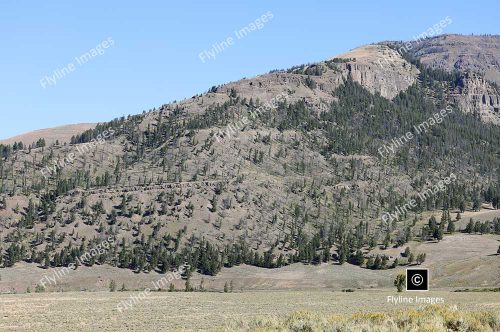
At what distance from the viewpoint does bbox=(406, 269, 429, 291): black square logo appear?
35.4 m

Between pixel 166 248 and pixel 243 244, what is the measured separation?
21.6 metres

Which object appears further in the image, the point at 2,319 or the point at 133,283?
the point at 133,283

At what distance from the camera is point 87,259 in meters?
162

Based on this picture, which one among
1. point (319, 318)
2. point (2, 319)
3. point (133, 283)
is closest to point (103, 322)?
point (2, 319)

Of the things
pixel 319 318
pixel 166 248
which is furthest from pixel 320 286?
pixel 319 318

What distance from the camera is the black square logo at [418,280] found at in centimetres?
3538

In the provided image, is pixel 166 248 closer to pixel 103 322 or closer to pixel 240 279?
pixel 240 279

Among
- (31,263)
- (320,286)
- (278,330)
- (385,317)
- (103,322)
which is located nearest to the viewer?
(278,330)

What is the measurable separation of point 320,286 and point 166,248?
49.1m

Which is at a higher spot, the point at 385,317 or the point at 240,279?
the point at 385,317

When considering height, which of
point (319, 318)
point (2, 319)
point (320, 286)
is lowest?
point (320, 286)

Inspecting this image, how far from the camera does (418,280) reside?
35.5 meters

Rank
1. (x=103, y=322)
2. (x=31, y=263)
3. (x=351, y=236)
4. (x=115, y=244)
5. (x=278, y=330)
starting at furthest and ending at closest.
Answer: (x=351, y=236), (x=115, y=244), (x=31, y=263), (x=103, y=322), (x=278, y=330)

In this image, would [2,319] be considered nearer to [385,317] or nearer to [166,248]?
[385,317]
